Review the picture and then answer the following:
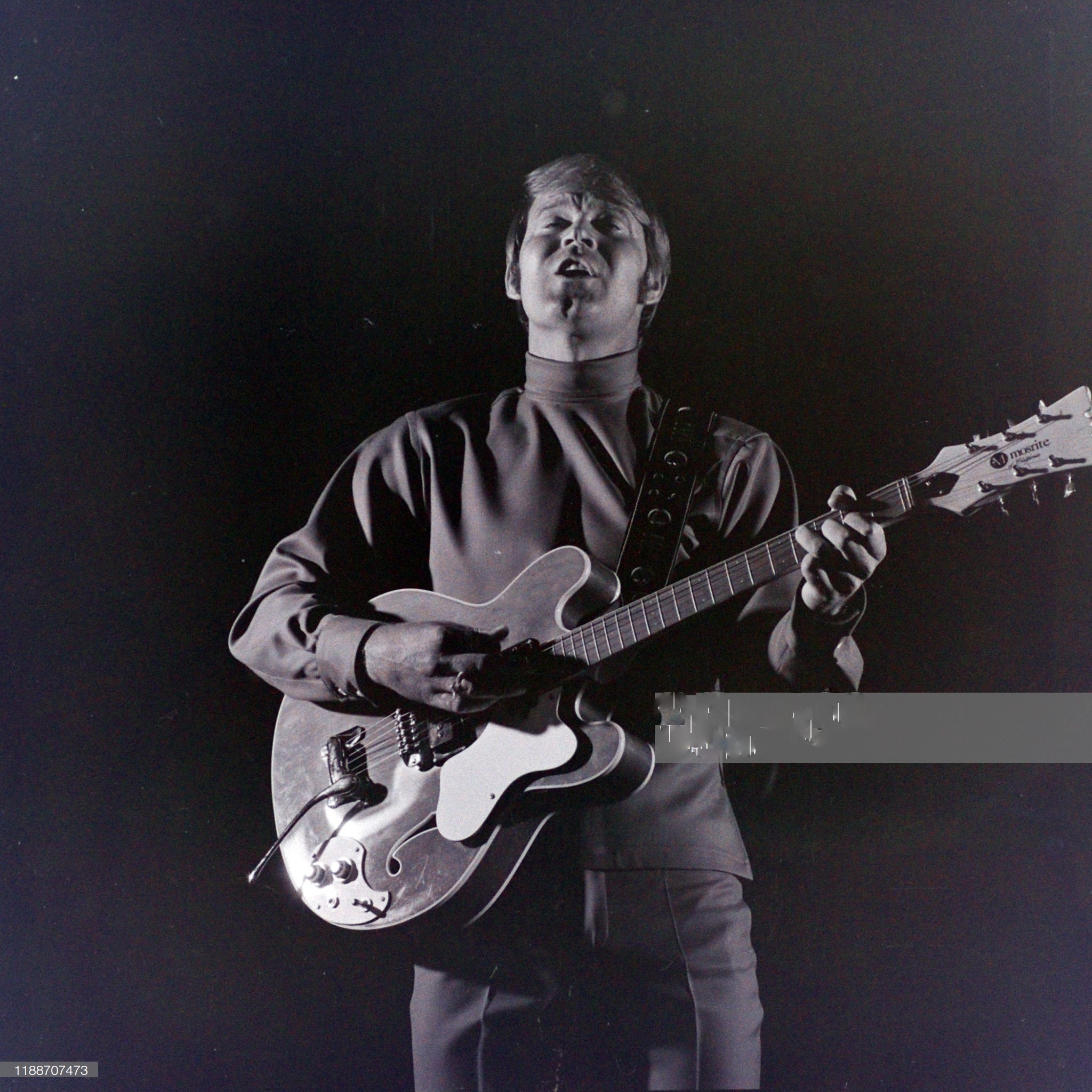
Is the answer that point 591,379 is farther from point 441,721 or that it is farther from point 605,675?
point 441,721

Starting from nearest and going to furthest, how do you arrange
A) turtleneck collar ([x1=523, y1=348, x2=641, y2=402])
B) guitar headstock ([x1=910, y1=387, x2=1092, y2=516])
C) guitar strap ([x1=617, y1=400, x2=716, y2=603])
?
1. guitar headstock ([x1=910, y1=387, x2=1092, y2=516])
2. guitar strap ([x1=617, y1=400, x2=716, y2=603])
3. turtleneck collar ([x1=523, y1=348, x2=641, y2=402])

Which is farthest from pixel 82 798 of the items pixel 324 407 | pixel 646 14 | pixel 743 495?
pixel 646 14

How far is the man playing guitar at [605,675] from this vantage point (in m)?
1.48

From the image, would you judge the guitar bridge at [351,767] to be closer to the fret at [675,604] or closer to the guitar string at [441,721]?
the guitar string at [441,721]

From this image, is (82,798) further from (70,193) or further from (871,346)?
(871,346)

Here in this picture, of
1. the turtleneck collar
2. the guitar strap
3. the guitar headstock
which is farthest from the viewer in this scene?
the turtleneck collar

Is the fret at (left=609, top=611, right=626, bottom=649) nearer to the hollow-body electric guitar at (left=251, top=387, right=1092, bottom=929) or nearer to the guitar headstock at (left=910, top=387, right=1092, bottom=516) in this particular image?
the hollow-body electric guitar at (left=251, top=387, right=1092, bottom=929)

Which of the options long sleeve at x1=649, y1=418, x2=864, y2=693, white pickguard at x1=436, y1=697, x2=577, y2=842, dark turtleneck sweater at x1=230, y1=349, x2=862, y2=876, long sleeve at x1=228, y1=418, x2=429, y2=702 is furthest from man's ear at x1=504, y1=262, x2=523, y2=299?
white pickguard at x1=436, y1=697, x2=577, y2=842

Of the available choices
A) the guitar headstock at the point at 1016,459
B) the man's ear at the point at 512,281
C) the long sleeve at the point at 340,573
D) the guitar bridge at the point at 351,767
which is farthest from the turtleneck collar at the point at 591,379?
the guitar bridge at the point at 351,767

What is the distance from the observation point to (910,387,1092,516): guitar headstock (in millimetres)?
1399

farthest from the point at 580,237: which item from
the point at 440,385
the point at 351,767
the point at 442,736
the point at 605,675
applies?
the point at 351,767

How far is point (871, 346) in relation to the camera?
1.62 meters

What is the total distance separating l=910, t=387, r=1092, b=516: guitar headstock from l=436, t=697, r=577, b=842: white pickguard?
2.15 ft

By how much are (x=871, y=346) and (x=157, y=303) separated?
1329 mm
